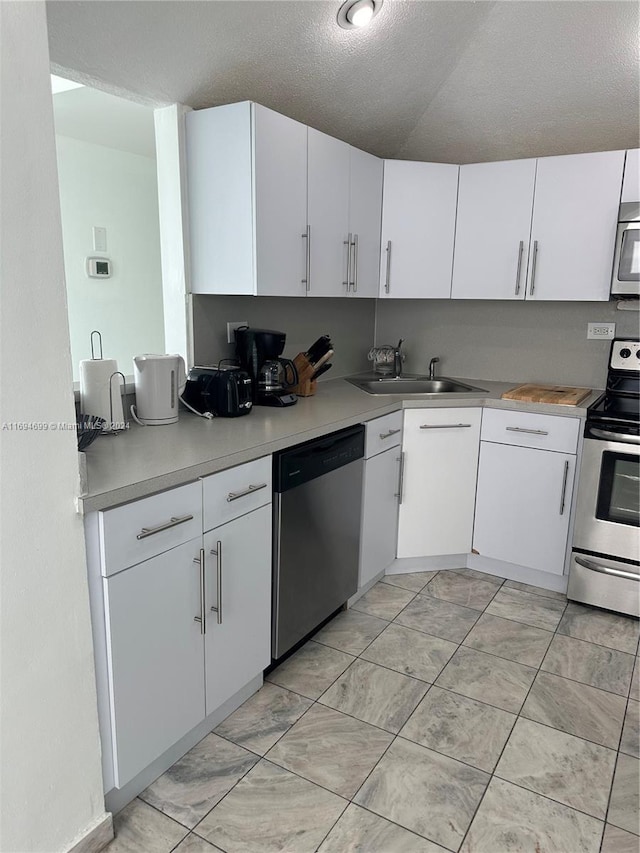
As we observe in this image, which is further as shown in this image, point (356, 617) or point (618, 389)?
point (618, 389)

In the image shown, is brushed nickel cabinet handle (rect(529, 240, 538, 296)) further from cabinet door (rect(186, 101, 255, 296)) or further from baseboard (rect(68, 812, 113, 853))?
baseboard (rect(68, 812, 113, 853))

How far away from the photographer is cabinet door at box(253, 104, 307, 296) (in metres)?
2.21

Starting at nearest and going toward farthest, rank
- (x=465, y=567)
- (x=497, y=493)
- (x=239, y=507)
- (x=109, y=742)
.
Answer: (x=109, y=742) < (x=239, y=507) < (x=497, y=493) < (x=465, y=567)

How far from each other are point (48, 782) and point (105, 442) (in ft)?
2.97

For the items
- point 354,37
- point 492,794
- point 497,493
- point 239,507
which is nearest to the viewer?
point 492,794

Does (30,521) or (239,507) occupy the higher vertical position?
(30,521)

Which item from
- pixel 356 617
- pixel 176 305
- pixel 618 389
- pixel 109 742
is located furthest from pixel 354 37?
pixel 109 742

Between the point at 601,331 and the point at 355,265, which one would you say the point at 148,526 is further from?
the point at 601,331

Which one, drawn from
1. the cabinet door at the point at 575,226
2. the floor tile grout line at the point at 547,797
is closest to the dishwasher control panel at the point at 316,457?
the floor tile grout line at the point at 547,797

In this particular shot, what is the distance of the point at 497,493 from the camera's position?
291cm

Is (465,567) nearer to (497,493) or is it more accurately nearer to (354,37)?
(497,493)

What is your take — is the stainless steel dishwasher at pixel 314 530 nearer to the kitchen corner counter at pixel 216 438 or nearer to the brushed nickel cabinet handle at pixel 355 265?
the kitchen corner counter at pixel 216 438

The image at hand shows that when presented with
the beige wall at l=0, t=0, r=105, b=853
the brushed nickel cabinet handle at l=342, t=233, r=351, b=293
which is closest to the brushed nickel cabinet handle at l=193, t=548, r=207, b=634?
the beige wall at l=0, t=0, r=105, b=853

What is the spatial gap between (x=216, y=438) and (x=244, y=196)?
3.10 ft
